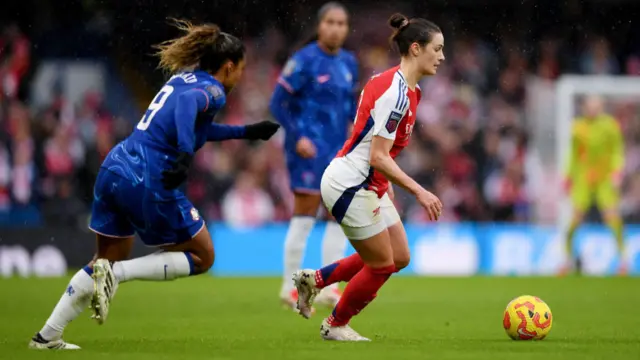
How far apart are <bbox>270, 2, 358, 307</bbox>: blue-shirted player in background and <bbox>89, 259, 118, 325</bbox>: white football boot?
3613mm

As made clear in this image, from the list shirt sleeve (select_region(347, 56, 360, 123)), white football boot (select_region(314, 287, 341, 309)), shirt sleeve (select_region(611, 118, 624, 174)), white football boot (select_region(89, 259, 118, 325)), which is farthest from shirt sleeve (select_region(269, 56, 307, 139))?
shirt sleeve (select_region(611, 118, 624, 174))

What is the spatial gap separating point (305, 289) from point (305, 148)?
2.64 m

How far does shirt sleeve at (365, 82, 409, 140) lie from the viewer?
6.69 meters

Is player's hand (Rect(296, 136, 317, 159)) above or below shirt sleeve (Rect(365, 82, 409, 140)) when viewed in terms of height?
below

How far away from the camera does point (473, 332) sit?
25.6 feet

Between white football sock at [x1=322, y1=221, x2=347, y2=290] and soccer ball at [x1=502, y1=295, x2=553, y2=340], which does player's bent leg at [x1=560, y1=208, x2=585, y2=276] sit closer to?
white football sock at [x1=322, y1=221, x2=347, y2=290]

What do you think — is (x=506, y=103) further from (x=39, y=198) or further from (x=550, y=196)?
(x=39, y=198)

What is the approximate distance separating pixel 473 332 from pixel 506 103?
40.9 feet

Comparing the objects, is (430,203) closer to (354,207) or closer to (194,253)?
(354,207)

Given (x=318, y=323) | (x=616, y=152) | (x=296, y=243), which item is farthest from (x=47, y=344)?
(x=616, y=152)

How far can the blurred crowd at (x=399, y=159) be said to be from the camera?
1725cm

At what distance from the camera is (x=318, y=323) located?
28.0ft

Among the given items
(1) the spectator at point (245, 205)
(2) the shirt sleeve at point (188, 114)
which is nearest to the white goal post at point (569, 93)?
(1) the spectator at point (245, 205)

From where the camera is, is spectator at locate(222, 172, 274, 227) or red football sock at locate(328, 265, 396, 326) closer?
red football sock at locate(328, 265, 396, 326)
